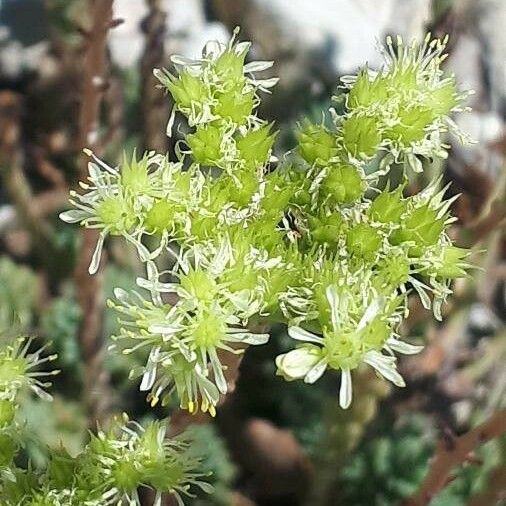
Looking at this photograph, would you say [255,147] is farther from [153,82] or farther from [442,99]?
[153,82]

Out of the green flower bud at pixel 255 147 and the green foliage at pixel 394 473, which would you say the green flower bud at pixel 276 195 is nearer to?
the green flower bud at pixel 255 147

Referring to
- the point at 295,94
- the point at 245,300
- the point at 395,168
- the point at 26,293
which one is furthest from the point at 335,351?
the point at 295,94

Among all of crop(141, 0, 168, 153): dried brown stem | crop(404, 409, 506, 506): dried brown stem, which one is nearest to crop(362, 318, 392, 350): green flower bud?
crop(404, 409, 506, 506): dried brown stem

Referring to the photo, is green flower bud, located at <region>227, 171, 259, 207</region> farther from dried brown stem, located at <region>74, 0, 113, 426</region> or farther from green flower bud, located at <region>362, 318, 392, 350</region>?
dried brown stem, located at <region>74, 0, 113, 426</region>

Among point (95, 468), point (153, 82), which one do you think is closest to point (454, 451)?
point (95, 468)

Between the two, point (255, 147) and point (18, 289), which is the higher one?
point (255, 147)

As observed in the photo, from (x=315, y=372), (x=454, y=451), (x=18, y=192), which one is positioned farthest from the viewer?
(x=18, y=192)
